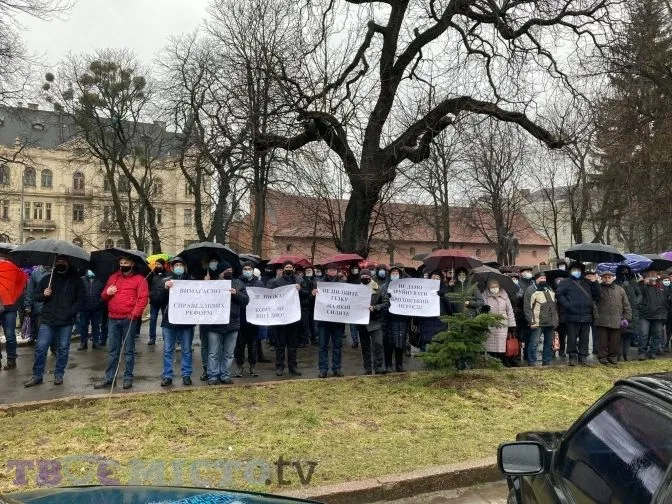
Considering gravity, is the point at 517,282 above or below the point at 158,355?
above

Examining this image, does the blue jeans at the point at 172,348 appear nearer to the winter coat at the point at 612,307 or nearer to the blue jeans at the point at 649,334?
the winter coat at the point at 612,307

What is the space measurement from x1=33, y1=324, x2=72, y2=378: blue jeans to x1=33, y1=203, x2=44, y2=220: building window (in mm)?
69901

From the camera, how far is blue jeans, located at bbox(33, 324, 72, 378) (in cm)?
872

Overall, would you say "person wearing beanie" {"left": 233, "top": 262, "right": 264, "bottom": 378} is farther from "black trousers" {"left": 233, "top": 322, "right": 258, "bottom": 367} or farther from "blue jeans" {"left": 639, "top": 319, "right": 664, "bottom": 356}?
"blue jeans" {"left": 639, "top": 319, "right": 664, "bottom": 356}

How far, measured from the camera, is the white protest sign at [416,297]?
10.1 meters

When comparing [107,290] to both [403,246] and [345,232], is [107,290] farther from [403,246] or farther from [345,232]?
[403,246]

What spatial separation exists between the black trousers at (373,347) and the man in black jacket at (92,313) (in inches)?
237

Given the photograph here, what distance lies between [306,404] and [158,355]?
5.61 meters

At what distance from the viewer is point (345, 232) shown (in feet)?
50.5

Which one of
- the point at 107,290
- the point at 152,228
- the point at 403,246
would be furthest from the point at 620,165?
the point at 403,246

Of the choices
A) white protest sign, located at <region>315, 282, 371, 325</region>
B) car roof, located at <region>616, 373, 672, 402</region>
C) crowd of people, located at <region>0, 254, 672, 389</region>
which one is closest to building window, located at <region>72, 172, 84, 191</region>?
crowd of people, located at <region>0, 254, 672, 389</region>

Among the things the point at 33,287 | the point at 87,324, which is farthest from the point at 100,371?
the point at 33,287

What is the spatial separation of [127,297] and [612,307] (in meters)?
9.38

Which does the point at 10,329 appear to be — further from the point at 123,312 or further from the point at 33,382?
the point at 123,312
